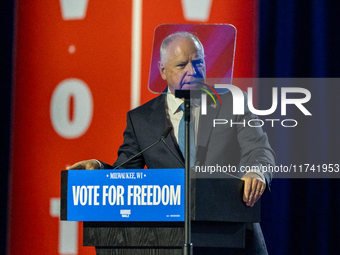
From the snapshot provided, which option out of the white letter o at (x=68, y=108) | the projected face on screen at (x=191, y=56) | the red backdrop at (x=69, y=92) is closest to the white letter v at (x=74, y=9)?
the red backdrop at (x=69, y=92)

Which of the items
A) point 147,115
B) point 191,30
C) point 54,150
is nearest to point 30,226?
point 54,150

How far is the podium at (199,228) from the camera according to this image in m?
1.15

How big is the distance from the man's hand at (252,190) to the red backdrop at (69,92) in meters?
1.51

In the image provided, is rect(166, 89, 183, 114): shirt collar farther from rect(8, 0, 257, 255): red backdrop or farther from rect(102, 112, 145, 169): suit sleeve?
rect(8, 0, 257, 255): red backdrop

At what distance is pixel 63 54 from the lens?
9.06 ft

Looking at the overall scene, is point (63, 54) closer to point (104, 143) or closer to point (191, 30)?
point (104, 143)

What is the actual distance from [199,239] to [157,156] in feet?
2.00

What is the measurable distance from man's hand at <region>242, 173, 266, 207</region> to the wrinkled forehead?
829 millimetres

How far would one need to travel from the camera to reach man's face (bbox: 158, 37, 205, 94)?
1.88 metres

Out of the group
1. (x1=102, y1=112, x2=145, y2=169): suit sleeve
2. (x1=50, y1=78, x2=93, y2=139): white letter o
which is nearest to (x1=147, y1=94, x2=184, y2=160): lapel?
(x1=102, y1=112, x2=145, y2=169): suit sleeve

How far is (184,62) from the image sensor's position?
1876mm

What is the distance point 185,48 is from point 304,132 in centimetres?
92

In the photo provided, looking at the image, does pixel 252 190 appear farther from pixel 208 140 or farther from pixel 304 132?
pixel 304 132

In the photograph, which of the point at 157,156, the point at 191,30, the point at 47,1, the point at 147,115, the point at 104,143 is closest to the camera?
the point at 157,156
